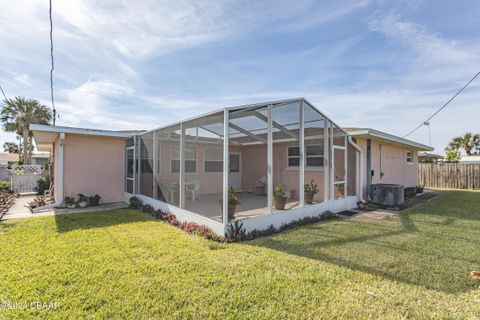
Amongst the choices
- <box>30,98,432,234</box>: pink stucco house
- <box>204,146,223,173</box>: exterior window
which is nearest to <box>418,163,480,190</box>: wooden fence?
<box>30,98,432,234</box>: pink stucco house

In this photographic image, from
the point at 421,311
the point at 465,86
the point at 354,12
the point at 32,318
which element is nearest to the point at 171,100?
the point at 354,12

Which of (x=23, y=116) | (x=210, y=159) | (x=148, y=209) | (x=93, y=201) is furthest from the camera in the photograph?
(x=23, y=116)

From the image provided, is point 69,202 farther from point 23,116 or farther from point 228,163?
point 23,116

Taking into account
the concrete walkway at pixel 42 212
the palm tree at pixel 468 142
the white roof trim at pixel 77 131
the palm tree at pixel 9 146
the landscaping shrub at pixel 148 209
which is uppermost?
the palm tree at pixel 9 146

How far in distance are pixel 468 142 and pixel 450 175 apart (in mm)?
17424

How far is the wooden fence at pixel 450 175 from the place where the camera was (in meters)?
15.7

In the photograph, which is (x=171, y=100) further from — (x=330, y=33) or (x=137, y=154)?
(x=330, y=33)

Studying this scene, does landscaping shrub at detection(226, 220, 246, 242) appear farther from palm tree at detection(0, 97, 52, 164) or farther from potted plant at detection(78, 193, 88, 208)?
palm tree at detection(0, 97, 52, 164)

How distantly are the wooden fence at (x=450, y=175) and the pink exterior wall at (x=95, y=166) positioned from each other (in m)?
20.3

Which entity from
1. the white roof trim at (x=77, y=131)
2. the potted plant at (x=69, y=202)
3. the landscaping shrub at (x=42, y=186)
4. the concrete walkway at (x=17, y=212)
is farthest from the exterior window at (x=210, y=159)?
the landscaping shrub at (x=42, y=186)

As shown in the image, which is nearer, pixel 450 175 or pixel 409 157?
pixel 409 157

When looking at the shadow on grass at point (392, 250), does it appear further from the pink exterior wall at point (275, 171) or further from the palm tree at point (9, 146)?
the palm tree at point (9, 146)

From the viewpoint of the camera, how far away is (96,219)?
6.58 metres

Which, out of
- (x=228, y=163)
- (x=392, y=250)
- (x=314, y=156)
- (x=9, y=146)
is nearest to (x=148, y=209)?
(x=228, y=163)
